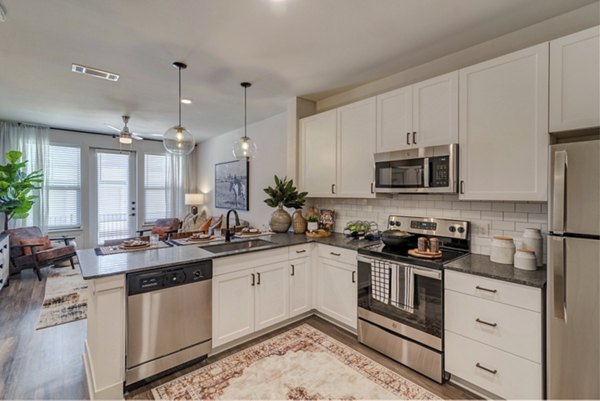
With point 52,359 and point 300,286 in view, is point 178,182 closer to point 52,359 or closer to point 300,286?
point 52,359

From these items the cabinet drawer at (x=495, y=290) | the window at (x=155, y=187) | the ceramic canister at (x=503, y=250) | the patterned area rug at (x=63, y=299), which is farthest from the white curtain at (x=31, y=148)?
the ceramic canister at (x=503, y=250)

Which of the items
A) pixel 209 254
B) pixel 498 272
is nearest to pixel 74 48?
pixel 209 254

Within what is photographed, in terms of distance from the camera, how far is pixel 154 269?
6.68ft

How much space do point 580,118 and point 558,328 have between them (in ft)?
4.18

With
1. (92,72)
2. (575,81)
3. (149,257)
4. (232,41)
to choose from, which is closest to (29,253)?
(92,72)

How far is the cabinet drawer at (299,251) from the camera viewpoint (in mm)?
2935

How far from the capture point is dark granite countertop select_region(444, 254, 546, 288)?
1710 mm

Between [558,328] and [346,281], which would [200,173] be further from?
[558,328]

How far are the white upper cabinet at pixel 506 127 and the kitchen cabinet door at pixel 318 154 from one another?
4.69 feet

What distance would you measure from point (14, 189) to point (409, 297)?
6.33 metres

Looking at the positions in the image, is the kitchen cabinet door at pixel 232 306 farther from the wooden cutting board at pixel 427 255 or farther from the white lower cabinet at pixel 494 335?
the white lower cabinet at pixel 494 335

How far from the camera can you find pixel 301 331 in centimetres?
285

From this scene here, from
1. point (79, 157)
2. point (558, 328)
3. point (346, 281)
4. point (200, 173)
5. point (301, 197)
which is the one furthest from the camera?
point (200, 173)

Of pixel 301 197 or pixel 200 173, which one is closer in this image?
pixel 301 197
